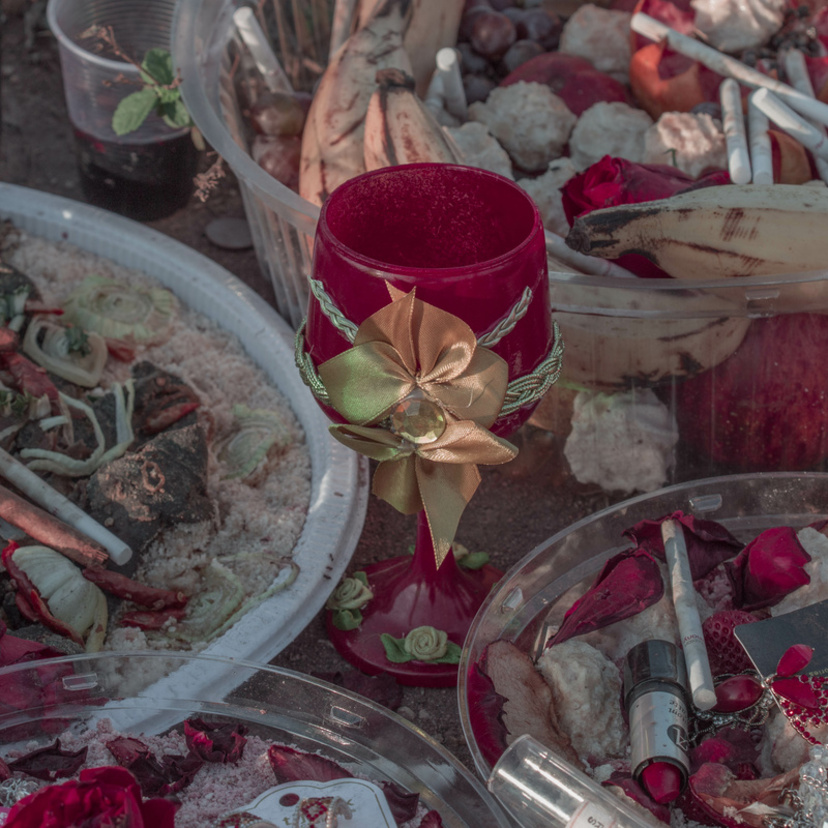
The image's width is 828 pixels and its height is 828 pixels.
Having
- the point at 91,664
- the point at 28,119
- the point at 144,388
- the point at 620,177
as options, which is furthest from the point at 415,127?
the point at 28,119

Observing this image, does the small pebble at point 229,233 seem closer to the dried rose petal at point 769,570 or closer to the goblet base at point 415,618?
the goblet base at point 415,618

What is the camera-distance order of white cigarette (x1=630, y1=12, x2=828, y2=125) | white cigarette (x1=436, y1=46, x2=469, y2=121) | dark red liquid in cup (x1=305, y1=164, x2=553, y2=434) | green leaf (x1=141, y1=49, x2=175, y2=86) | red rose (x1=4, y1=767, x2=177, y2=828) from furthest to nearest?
green leaf (x1=141, y1=49, x2=175, y2=86) → white cigarette (x1=436, y1=46, x2=469, y2=121) → white cigarette (x1=630, y1=12, x2=828, y2=125) → dark red liquid in cup (x1=305, y1=164, x2=553, y2=434) → red rose (x1=4, y1=767, x2=177, y2=828)

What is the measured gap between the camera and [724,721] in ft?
3.00

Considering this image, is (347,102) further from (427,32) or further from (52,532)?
(52,532)

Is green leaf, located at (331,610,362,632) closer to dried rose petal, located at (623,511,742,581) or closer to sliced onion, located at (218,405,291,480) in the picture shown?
sliced onion, located at (218,405,291,480)

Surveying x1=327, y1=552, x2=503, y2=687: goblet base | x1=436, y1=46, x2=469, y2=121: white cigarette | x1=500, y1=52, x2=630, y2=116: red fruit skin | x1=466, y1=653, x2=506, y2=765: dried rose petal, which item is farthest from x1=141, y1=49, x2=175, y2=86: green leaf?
x1=466, y1=653, x2=506, y2=765: dried rose petal

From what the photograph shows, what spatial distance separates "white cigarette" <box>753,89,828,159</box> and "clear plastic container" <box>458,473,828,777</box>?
1.94ft

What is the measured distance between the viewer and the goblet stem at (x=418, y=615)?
3.99 feet

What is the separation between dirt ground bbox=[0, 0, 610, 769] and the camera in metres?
1.25

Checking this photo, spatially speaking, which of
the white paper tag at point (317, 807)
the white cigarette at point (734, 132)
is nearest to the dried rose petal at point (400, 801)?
the white paper tag at point (317, 807)

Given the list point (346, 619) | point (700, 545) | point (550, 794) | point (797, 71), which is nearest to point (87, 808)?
point (550, 794)

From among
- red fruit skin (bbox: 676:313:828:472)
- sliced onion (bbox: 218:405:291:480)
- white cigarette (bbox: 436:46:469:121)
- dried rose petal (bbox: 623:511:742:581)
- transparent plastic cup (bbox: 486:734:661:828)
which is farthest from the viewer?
white cigarette (bbox: 436:46:469:121)

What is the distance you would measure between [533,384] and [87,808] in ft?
1.85

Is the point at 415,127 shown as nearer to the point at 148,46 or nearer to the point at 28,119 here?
the point at 148,46
